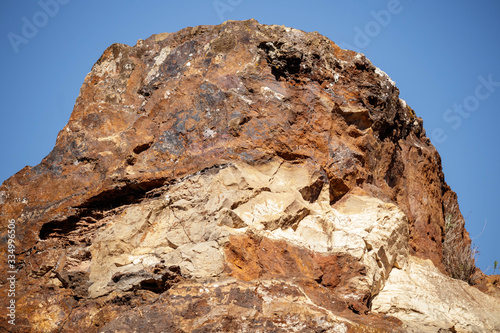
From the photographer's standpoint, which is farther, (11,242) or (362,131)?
(362,131)

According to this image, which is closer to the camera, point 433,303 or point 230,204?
point 230,204

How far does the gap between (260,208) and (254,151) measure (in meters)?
0.80

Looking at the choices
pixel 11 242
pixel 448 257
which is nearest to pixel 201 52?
pixel 11 242

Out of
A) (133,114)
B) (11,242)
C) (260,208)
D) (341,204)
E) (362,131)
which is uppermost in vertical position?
(362,131)

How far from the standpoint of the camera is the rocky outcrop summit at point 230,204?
17.4 feet

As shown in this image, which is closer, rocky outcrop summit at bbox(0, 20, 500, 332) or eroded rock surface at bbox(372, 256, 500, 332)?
rocky outcrop summit at bbox(0, 20, 500, 332)

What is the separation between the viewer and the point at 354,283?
5.65 meters

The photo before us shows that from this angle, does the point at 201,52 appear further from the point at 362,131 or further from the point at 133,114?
the point at 362,131

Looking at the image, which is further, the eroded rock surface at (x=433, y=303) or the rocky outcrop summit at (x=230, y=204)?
the eroded rock surface at (x=433, y=303)

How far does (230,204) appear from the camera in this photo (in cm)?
583

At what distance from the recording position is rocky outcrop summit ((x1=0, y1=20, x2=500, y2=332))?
5301 mm

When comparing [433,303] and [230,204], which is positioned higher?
[230,204]

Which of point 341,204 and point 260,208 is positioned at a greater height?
point 341,204

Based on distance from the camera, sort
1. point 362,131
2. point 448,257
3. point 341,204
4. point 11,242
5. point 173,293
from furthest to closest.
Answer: point 448,257 → point 362,131 → point 341,204 → point 11,242 → point 173,293
